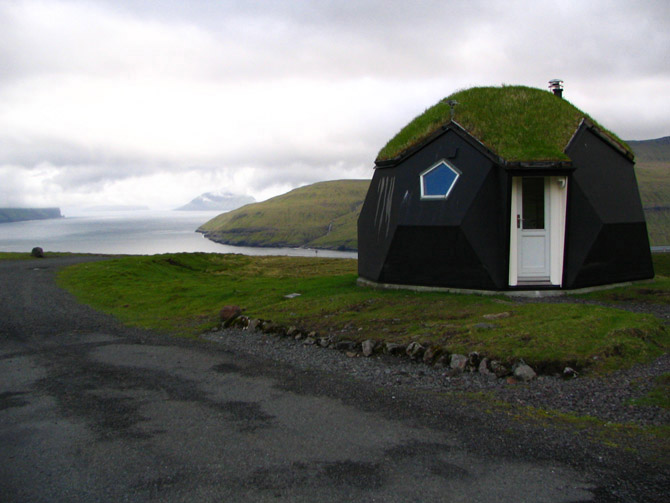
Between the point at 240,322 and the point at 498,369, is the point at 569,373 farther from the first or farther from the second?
the point at 240,322

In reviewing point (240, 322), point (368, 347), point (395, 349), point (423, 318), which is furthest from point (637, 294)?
point (240, 322)

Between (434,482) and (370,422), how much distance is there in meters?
1.76

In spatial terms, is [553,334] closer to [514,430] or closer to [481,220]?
[514,430]

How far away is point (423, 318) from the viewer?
12.1 metres

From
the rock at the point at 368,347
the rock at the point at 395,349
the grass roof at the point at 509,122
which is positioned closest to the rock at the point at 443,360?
the rock at the point at 395,349

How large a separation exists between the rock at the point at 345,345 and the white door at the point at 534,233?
6.39 m

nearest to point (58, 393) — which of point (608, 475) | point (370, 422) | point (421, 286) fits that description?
point (370, 422)

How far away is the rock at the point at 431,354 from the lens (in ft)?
30.8

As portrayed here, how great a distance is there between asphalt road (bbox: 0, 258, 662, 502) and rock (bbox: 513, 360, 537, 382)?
1.52m

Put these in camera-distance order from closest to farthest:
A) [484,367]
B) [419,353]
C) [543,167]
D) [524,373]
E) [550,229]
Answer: [524,373] < [484,367] < [419,353] < [543,167] < [550,229]

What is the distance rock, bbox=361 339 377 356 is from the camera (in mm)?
10373

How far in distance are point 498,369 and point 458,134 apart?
9.01 m

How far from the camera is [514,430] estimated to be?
6289 millimetres

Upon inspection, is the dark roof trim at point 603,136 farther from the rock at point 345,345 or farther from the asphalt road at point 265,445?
the asphalt road at point 265,445
